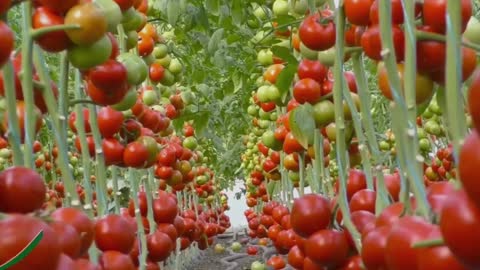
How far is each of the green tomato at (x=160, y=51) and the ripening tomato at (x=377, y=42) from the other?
137 centimetres

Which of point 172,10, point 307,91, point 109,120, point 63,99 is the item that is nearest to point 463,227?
point 63,99

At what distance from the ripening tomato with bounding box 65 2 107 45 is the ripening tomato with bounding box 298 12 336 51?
35 centimetres

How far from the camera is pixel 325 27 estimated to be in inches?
40.1

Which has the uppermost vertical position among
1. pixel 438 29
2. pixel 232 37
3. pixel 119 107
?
pixel 232 37

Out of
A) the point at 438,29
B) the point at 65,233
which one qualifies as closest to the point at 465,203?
the point at 438,29

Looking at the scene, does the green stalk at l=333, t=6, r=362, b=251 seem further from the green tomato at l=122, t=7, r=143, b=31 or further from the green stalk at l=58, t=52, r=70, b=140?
the green tomato at l=122, t=7, r=143, b=31

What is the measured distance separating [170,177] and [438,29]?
1728mm

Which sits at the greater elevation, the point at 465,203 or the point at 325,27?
the point at 325,27

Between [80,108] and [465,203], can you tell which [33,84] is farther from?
[465,203]

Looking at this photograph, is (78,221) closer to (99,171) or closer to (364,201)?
(364,201)

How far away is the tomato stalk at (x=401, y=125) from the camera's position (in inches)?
22.7

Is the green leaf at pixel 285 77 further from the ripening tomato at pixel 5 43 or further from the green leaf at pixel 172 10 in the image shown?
the ripening tomato at pixel 5 43

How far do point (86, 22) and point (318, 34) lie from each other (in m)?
0.38

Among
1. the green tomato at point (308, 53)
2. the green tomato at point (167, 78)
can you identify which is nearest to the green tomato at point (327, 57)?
the green tomato at point (308, 53)
